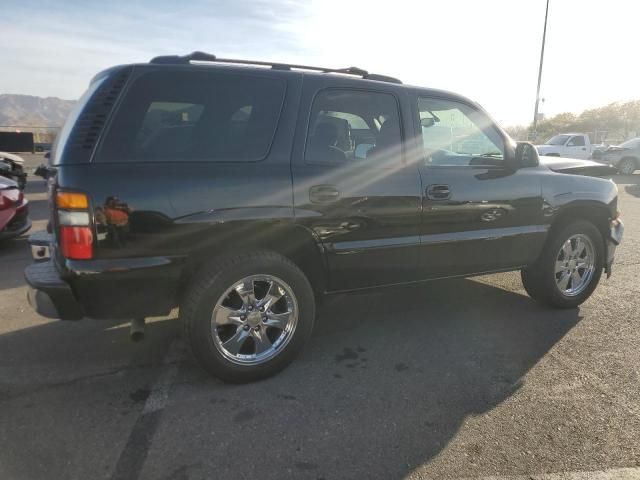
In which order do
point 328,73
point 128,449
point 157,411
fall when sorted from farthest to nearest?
point 328,73
point 157,411
point 128,449

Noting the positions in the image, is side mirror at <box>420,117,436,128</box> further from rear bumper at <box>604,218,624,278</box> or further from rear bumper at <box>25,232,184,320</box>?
rear bumper at <box>604,218,624,278</box>

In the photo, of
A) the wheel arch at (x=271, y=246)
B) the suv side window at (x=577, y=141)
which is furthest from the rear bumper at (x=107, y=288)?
the suv side window at (x=577, y=141)

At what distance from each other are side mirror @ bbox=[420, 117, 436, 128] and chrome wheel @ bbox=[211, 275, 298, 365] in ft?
5.21

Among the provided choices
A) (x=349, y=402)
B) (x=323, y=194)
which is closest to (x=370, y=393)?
(x=349, y=402)

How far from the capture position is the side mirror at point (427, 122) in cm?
351

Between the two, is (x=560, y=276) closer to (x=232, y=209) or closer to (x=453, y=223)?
(x=453, y=223)

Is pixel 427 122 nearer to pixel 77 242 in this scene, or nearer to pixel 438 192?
pixel 438 192

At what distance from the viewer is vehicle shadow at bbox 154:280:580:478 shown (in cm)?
234

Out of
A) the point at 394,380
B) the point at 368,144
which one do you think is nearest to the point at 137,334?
the point at 394,380

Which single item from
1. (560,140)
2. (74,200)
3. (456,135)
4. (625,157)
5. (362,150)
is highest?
(560,140)

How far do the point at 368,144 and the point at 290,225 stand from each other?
34.6 inches

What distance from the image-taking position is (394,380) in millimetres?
3090

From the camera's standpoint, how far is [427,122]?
355 centimetres

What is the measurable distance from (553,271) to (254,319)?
277 cm
